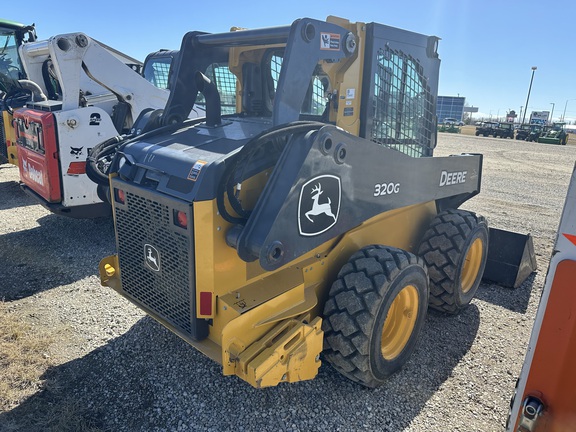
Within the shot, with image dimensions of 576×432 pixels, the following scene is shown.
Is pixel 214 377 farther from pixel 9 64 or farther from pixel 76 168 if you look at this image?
pixel 9 64

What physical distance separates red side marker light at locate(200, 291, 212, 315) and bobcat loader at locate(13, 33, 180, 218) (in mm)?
3040

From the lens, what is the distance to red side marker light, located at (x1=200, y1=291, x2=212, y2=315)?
255 centimetres

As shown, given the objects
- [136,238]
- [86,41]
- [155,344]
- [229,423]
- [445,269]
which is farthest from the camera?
[86,41]

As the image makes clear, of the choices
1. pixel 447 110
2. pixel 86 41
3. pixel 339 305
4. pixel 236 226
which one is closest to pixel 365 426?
pixel 339 305

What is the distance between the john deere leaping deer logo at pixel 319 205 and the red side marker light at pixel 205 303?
66cm

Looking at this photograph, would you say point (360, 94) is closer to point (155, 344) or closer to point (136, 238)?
point (136, 238)

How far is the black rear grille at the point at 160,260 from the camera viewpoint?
2592 millimetres

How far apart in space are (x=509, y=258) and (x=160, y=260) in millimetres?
3909

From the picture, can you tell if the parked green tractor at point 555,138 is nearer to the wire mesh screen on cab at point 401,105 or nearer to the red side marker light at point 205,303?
the wire mesh screen on cab at point 401,105

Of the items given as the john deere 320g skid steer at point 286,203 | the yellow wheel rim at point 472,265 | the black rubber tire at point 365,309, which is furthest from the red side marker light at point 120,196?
the yellow wheel rim at point 472,265

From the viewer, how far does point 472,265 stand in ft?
14.8

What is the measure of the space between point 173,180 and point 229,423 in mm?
1537

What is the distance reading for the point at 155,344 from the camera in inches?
139

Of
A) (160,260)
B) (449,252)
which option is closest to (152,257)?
(160,260)
